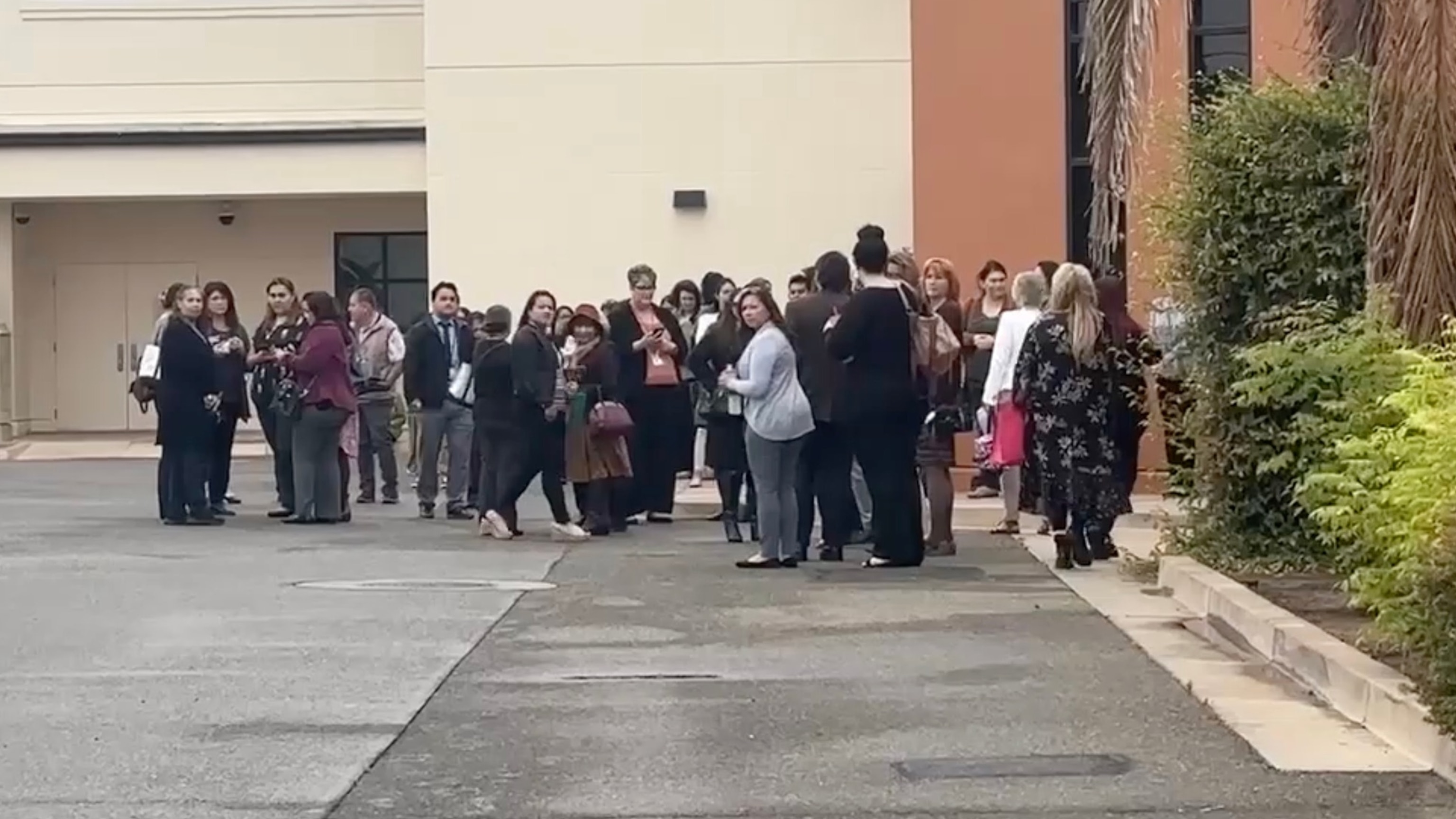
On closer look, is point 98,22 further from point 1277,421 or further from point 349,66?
point 1277,421

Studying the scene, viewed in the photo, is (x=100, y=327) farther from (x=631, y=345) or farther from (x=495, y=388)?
(x=495, y=388)

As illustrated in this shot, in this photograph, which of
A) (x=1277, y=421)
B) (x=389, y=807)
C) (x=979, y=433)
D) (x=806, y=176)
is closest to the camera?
(x=389, y=807)

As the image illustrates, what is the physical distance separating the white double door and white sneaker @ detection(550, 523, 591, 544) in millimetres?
14375

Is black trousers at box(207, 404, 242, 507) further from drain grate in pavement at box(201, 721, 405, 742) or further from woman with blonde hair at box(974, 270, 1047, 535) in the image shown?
drain grate in pavement at box(201, 721, 405, 742)

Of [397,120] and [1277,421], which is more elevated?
[397,120]

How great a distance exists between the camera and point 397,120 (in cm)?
2698

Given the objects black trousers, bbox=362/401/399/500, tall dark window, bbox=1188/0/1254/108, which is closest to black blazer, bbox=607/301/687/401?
black trousers, bbox=362/401/399/500

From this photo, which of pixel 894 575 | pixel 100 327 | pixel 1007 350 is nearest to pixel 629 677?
pixel 894 575

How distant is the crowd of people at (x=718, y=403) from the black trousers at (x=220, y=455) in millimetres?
20

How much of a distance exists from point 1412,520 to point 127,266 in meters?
23.3

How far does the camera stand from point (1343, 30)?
12414mm

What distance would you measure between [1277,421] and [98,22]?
1928 cm

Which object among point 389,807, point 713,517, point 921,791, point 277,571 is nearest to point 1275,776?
point 921,791

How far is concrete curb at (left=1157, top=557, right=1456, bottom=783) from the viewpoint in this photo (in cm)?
768
